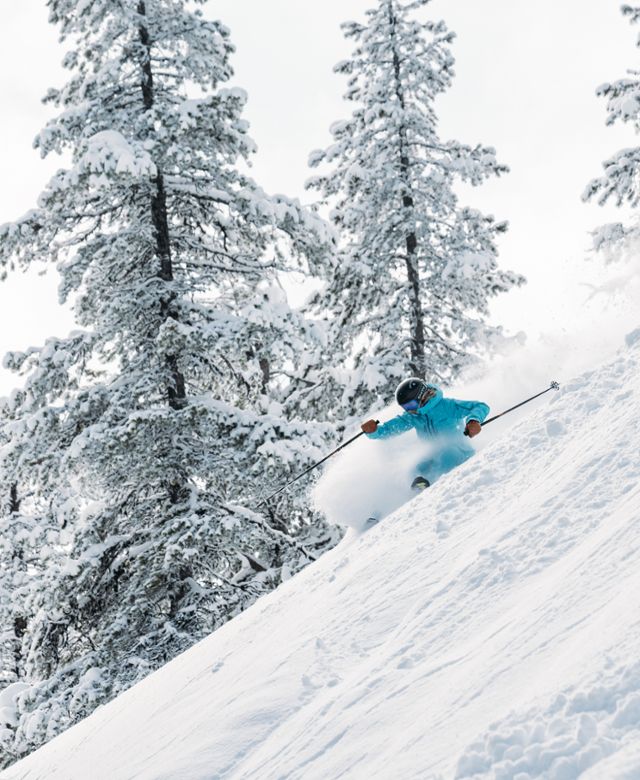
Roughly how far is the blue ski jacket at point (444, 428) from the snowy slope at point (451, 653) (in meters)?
2.17

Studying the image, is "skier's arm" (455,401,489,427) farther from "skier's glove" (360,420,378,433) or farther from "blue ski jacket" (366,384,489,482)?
"skier's glove" (360,420,378,433)

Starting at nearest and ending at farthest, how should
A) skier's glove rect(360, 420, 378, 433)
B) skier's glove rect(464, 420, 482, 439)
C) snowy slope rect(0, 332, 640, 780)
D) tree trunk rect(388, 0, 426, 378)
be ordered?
snowy slope rect(0, 332, 640, 780) → skier's glove rect(464, 420, 482, 439) → skier's glove rect(360, 420, 378, 433) → tree trunk rect(388, 0, 426, 378)

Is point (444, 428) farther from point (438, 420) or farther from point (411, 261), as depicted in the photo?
point (411, 261)

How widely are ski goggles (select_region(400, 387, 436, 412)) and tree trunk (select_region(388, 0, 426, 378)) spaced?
6.53 meters

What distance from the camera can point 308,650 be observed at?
4348 mm

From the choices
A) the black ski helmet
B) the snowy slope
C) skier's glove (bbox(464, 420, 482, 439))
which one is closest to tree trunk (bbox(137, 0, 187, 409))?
the black ski helmet

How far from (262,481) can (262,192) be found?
164 inches

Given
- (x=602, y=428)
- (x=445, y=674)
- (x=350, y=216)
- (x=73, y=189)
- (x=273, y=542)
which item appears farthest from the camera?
(x=350, y=216)

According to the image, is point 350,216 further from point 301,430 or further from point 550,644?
point 550,644

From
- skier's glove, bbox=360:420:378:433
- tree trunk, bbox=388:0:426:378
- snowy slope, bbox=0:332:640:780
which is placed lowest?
snowy slope, bbox=0:332:640:780

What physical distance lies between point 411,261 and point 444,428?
7751mm

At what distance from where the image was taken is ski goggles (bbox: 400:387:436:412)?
28.5ft

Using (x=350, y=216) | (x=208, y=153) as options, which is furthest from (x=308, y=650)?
(x=350, y=216)

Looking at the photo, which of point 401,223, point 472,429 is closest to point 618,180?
point 401,223
